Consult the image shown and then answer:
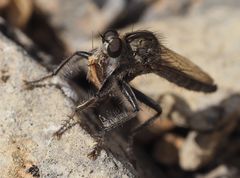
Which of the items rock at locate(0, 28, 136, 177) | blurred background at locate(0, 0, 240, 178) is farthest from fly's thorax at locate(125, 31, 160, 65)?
rock at locate(0, 28, 136, 177)

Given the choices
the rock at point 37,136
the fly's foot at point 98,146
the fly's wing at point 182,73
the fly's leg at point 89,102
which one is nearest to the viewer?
the rock at point 37,136

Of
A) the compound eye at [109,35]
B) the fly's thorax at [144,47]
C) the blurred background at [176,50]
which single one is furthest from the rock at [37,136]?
the fly's thorax at [144,47]

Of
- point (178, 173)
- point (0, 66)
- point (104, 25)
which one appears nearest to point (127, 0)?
point (104, 25)

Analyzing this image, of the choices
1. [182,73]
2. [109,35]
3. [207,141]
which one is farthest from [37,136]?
[207,141]

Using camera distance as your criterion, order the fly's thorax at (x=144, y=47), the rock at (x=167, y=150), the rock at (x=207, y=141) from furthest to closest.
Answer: the rock at (x=167, y=150), the rock at (x=207, y=141), the fly's thorax at (x=144, y=47)

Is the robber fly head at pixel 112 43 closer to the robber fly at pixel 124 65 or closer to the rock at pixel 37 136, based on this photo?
the robber fly at pixel 124 65

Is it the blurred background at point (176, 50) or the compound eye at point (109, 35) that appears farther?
the blurred background at point (176, 50)

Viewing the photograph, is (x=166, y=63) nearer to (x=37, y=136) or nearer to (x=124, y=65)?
(x=124, y=65)
